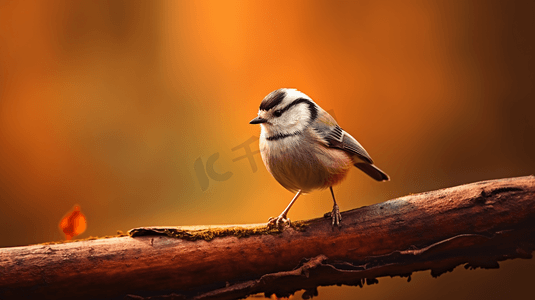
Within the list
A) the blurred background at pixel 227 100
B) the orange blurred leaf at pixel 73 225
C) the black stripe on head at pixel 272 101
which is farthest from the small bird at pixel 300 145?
the orange blurred leaf at pixel 73 225

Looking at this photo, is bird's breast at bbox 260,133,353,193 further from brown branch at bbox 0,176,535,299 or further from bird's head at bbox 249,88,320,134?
brown branch at bbox 0,176,535,299

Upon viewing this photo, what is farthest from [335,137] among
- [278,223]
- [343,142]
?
[278,223]

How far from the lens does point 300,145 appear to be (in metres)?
1.71

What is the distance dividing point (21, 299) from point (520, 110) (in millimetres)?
2932

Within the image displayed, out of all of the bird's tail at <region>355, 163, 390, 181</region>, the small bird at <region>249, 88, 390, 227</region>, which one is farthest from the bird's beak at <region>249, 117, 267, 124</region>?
the bird's tail at <region>355, 163, 390, 181</region>

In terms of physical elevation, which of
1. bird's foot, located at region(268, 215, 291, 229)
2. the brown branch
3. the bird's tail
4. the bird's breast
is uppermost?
the bird's breast

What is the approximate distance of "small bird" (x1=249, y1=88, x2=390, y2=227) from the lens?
5.60ft

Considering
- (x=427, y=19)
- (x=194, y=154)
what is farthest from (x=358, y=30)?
(x=194, y=154)

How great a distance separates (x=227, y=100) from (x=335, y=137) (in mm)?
1071

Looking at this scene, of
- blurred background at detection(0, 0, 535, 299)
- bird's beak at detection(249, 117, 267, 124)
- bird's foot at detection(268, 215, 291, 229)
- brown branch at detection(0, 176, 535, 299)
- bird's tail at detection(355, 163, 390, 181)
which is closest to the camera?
brown branch at detection(0, 176, 535, 299)

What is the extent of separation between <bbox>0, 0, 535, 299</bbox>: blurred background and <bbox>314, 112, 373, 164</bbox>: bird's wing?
699mm

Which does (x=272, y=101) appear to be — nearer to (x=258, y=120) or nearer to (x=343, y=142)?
(x=258, y=120)

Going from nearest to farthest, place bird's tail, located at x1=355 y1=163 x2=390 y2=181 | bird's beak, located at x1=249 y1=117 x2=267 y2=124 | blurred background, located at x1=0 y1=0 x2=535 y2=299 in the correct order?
1. bird's beak, located at x1=249 y1=117 x2=267 y2=124
2. bird's tail, located at x1=355 y1=163 x2=390 y2=181
3. blurred background, located at x1=0 y1=0 x2=535 y2=299

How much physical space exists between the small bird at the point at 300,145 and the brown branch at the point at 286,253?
0.73 ft
